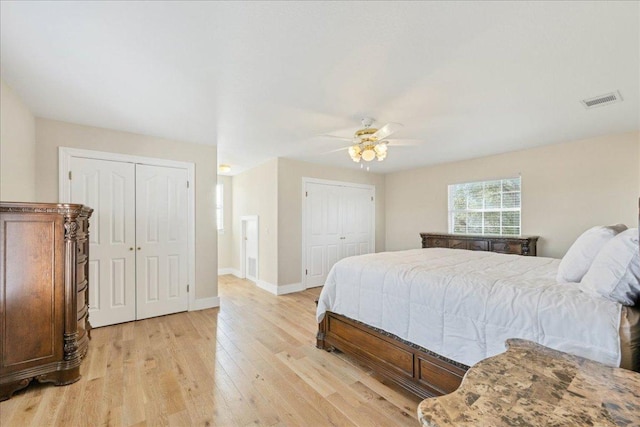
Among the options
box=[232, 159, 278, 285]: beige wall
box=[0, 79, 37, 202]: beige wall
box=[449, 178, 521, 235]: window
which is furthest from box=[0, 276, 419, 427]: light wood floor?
box=[449, 178, 521, 235]: window

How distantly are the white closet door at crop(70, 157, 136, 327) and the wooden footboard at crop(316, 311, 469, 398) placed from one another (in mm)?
2578

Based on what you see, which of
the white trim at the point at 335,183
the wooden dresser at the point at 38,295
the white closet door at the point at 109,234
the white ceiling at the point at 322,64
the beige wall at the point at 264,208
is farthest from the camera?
the white trim at the point at 335,183

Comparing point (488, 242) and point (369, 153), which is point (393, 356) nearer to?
point (369, 153)

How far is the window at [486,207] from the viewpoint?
4.49 meters

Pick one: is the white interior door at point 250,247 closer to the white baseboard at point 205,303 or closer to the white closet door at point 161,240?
the white baseboard at point 205,303

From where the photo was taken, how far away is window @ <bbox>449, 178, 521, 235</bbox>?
4.49m

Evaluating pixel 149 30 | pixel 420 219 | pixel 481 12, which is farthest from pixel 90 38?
pixel 420 219

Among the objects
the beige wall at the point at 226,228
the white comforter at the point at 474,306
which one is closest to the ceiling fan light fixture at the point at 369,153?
the white comforter at the point at 474,306

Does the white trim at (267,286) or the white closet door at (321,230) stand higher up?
the white closet door at (321,230)

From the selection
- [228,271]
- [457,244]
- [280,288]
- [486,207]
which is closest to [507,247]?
[457,244]

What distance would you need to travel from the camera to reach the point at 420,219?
572 cm

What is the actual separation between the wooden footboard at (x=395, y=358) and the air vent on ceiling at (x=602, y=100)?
2.66 meters

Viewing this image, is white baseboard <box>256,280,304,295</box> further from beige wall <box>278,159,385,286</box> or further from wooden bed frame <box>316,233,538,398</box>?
wooden bed frame <box>316,233,538,398</box>

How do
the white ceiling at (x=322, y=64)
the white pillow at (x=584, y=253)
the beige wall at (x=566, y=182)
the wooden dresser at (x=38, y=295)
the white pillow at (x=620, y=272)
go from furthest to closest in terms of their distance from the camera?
the beige wall at (x=566, y=182), the wooden dresser at (x=38, y=295), the white pillow at (x=584, y=253), the white ceiling at (x=322, y=64), the white pillow at (x=620, y=272)
